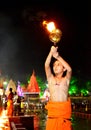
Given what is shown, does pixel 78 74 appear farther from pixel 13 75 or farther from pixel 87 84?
pixel 13 75

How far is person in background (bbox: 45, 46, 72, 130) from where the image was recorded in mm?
6660

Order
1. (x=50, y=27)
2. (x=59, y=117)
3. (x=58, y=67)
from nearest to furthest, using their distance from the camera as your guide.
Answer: (x=59, y=117) → (x=58, y=67) → (x=50, y=27)

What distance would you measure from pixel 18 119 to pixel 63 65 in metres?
8.70

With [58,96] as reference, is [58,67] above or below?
above

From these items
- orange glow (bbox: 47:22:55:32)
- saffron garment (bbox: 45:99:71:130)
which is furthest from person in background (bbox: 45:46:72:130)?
orange glow (bbox: 47:22:55:32)

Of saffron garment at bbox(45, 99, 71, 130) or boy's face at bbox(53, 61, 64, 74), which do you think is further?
boy's face at bbox(53, 61, 64, 74)

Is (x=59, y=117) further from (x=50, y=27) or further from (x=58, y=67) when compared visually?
(x=50, y=27)

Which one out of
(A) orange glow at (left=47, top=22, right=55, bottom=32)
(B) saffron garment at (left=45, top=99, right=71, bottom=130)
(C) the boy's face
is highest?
(A) orange glow at (left=47, top=22, right=55, bottom=32)

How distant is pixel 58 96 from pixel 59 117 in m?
0.45

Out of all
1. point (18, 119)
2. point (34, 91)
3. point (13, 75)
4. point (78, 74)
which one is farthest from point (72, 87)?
point (18, 119)

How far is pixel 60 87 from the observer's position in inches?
276

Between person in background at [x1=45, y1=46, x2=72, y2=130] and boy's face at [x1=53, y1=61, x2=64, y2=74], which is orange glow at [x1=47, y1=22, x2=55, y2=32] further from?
boy's face at [x1=53, y1=61, x2=64, y2=74]

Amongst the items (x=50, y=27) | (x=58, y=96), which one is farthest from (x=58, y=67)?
(x=50, y=27)

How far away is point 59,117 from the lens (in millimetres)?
6656
